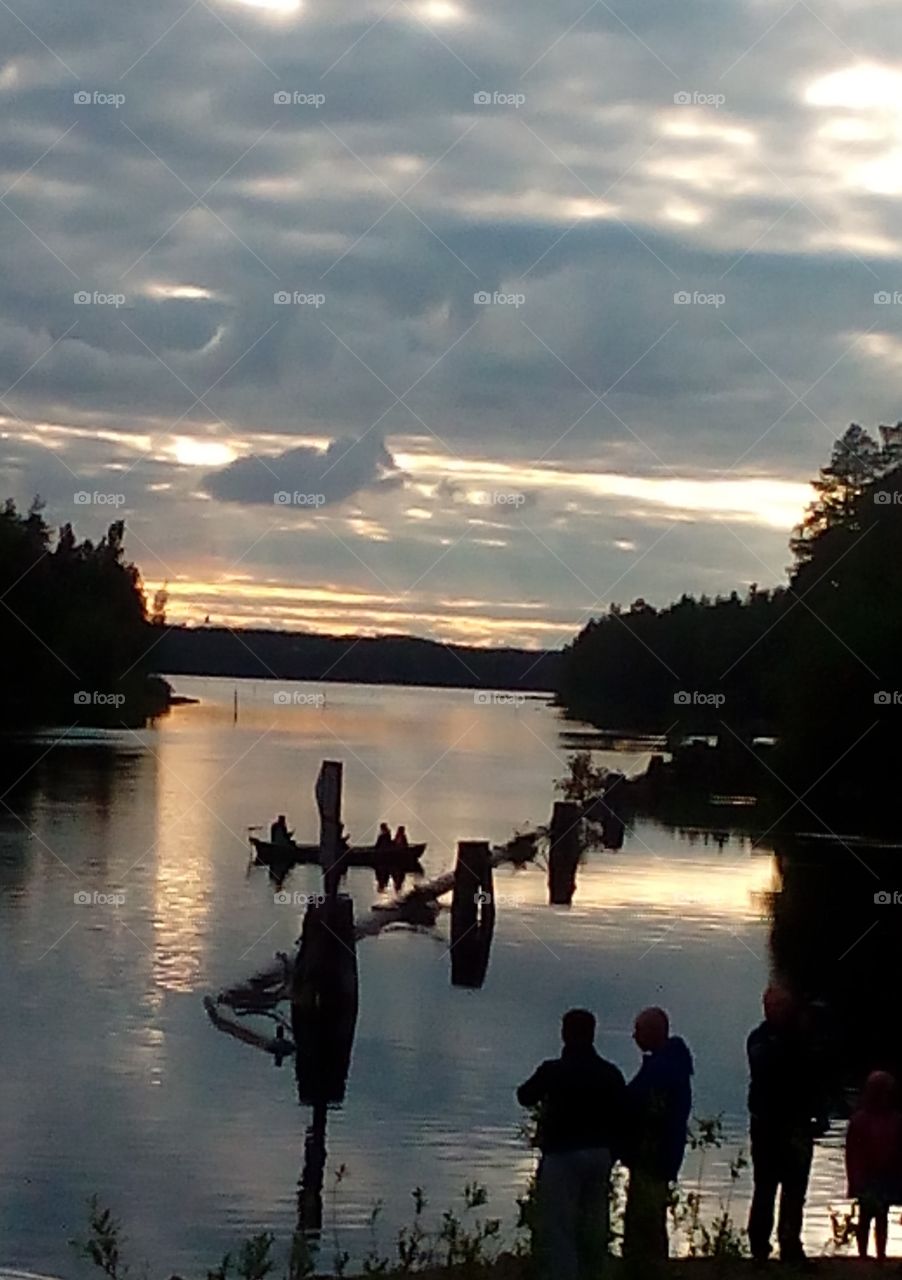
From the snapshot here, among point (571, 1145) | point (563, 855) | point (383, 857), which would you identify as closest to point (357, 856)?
point (383, 857)

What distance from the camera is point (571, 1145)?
701 centimetres

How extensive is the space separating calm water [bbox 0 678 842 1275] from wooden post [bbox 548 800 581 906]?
469mm

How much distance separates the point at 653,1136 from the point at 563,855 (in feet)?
66.1

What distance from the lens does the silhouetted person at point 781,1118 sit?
8.50 metres

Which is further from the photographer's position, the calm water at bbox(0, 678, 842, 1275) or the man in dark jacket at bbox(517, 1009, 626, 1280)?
the calm water at bbox(0, 678, 842, 1275)

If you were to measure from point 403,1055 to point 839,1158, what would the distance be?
6493 millimetres

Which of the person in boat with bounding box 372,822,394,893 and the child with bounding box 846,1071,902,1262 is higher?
the child with bounding box 846,1071,902,1262

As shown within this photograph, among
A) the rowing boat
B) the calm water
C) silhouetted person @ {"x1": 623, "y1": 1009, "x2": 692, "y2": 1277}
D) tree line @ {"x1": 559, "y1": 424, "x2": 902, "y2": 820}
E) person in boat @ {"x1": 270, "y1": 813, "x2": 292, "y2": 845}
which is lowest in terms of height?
the calm water

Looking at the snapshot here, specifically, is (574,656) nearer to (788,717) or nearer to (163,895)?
(788,717)

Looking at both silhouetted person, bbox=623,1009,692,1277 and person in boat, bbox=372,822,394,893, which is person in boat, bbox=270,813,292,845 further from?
silhouetted person, bbox=623,1009,692,1277

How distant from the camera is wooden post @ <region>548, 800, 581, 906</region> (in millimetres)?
26172

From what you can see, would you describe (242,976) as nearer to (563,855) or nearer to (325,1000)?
(563,855)

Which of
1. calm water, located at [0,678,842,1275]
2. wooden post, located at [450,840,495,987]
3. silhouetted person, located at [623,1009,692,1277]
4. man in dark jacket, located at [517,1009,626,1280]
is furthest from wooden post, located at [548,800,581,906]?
man in dark jacket, located at [517,1009,626,1280]

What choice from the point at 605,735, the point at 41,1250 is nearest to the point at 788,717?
the point at 605,735
